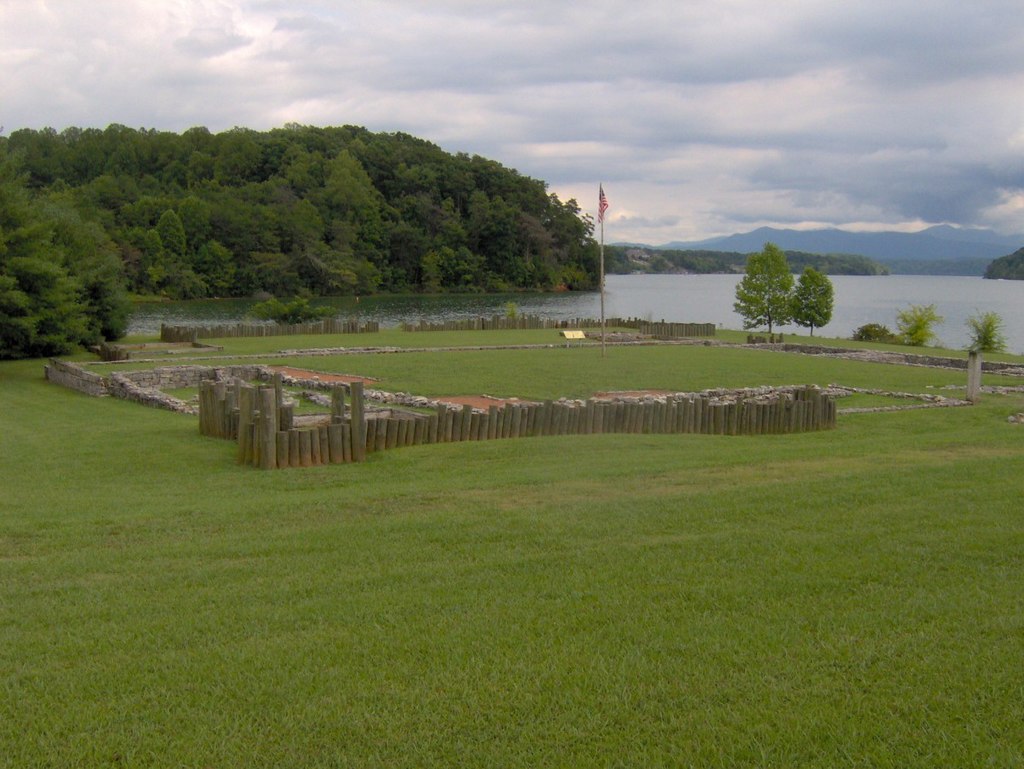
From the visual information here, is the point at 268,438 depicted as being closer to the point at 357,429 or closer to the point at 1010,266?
the point at 357,429

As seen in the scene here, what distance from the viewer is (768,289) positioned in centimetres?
6138

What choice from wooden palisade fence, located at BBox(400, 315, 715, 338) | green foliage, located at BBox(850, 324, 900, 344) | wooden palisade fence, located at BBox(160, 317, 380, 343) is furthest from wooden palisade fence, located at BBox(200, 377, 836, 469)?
green foliage, located at BBox(850, 324, 900, 344)

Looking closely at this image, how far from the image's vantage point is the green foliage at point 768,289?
201 ft

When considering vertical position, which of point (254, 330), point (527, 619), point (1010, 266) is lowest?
point (527, 619)

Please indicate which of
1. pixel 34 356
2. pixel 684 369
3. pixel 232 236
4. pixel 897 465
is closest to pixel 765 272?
pixel 684 369

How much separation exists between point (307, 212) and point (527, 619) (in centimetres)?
10875

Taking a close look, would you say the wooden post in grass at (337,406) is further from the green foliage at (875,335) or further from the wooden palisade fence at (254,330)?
the green foliage at (875,335)

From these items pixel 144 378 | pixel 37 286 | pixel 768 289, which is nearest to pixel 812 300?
pixel 768 289

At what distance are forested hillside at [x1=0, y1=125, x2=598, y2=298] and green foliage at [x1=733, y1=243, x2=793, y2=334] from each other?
55.6 metres

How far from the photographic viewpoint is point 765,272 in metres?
61.6

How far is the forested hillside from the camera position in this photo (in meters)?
101

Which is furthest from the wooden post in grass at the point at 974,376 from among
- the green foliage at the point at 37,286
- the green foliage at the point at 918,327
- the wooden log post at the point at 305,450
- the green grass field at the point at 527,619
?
the green foliage at the point at 918,327

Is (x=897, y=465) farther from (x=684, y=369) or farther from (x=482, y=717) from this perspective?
(x=684, y=369)

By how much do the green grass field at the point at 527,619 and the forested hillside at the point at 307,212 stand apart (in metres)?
89.2
